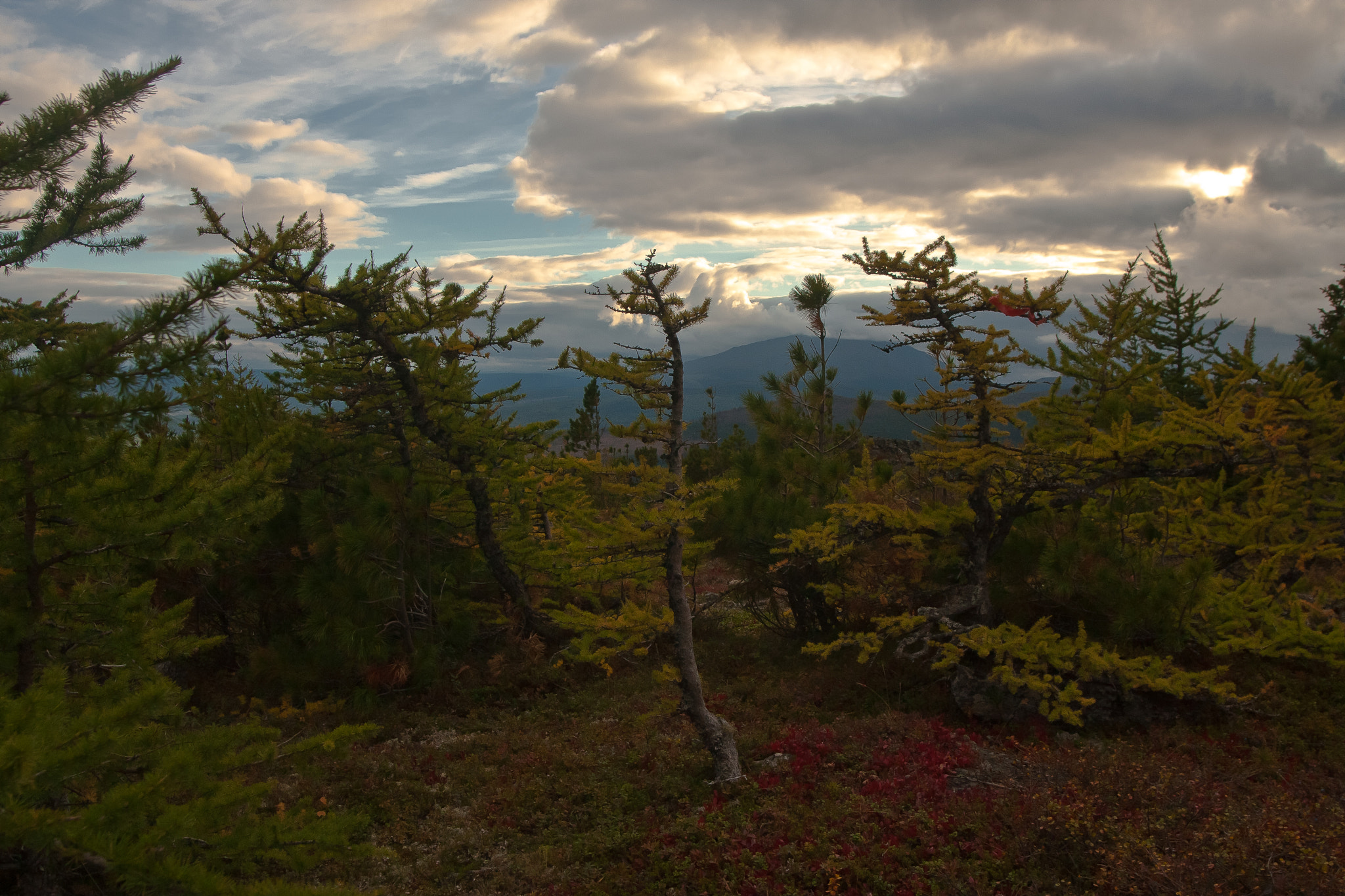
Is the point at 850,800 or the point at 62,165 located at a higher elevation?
the point at 62,165

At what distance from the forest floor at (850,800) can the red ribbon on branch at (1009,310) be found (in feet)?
20.3

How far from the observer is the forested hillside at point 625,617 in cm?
507

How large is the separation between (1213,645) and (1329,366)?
16737mm

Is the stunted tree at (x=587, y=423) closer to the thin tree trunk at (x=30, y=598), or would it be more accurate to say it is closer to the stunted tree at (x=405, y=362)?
the stunted tree at (x=405, y=362)

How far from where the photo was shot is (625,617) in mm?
9508

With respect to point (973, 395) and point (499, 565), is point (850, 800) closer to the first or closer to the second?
point (973, 395)

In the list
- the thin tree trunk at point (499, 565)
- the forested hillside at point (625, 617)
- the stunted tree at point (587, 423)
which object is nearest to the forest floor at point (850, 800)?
the forested hillside at point (625, 617)

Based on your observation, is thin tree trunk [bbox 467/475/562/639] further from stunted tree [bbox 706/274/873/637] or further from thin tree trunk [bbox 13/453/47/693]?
thin tree trunk [bbox 13/453/47/693]

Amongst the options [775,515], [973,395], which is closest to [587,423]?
[775,515]

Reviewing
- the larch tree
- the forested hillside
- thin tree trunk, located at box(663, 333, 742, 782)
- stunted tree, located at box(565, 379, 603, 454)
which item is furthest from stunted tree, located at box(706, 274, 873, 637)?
stunted tree, located at box(565, 379, 603, 454)

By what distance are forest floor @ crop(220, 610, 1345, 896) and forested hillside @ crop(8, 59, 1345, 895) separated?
58 mm

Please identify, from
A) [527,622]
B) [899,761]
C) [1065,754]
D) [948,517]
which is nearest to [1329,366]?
[948,517]

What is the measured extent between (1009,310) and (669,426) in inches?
231

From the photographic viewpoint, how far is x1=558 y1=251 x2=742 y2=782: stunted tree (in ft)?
30.0
